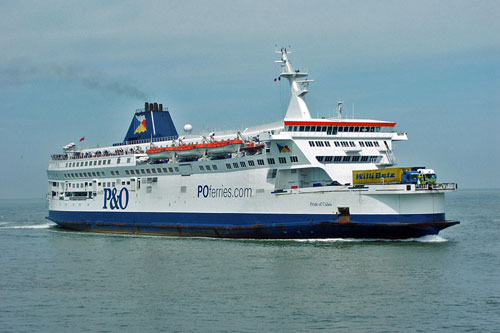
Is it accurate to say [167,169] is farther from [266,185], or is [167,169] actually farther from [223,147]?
[266,185]

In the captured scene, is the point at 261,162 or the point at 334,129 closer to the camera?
the point at 334,129

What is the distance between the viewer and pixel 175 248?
35.3 m

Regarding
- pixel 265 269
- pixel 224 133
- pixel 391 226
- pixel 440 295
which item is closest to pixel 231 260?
pixel 265 269

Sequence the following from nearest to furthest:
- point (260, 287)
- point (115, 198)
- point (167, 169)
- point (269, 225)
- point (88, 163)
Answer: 1. point (260, 287)
2. point (269, 225)
3. point (167, 169)
4. point (115, 198)
5. point (88, 163)

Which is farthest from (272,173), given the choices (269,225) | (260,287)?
(260,287)

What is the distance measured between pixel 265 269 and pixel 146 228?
60.4 feet

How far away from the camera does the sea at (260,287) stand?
19344 millimetres

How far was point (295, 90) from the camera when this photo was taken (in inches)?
1517

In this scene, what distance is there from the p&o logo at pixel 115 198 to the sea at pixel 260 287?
31.2ft

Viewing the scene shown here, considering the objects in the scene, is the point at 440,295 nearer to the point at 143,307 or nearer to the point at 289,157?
the point at 143,307

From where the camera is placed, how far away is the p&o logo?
45.6 m

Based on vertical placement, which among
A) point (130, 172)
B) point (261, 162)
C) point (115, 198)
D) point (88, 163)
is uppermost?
point (88, 163)

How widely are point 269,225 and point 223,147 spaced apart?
659 centimetres

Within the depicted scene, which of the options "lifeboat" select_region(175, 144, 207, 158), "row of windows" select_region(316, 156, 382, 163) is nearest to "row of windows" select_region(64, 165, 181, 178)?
"lifeboat" select_region(175, 144, 207, 158)
